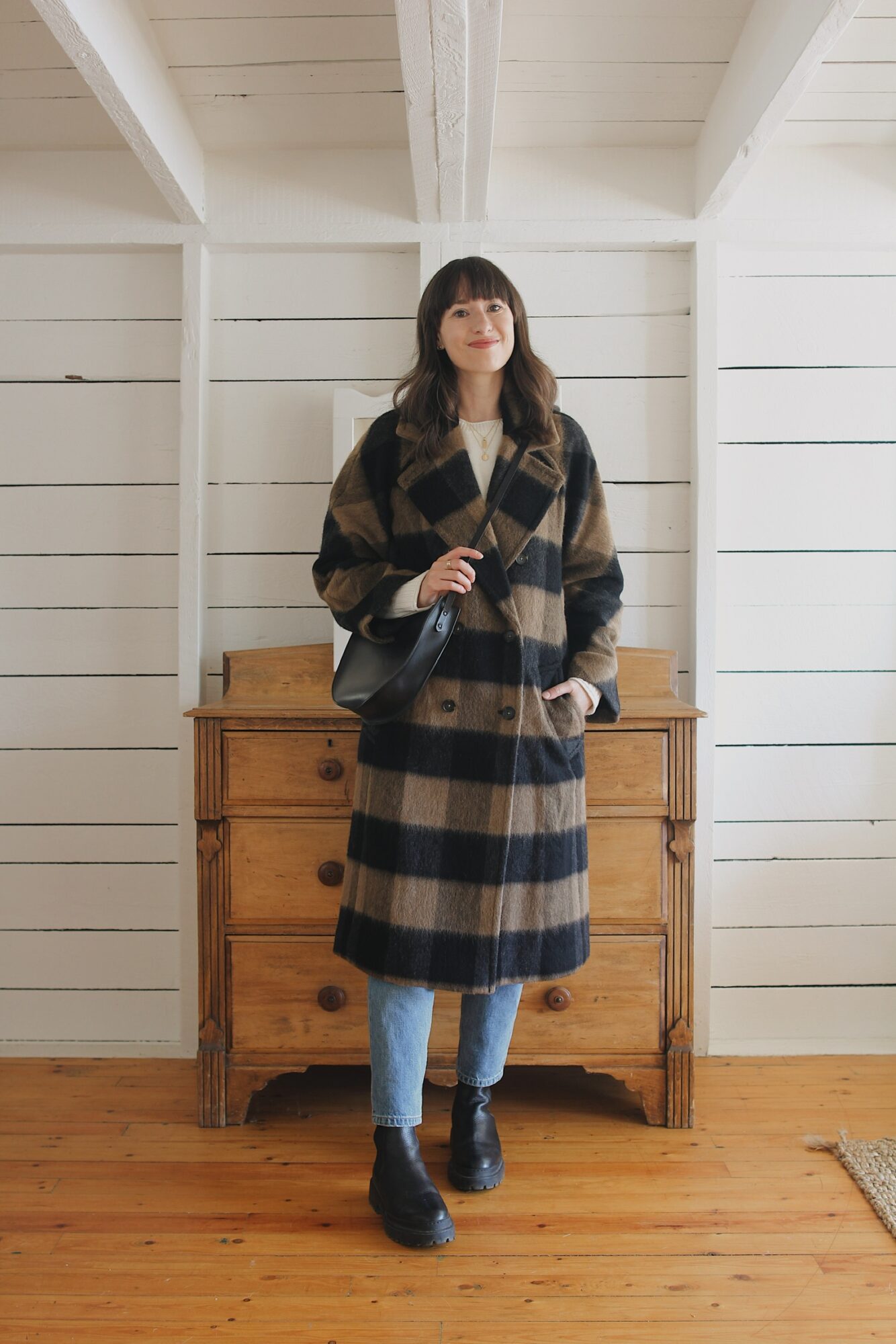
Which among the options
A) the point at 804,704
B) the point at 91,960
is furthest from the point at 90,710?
the point at 804,704

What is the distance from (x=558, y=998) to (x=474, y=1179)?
38cm

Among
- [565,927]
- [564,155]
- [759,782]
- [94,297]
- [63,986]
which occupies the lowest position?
[63,986]

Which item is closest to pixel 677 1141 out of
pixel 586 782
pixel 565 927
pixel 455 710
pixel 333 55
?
pixel 565 927

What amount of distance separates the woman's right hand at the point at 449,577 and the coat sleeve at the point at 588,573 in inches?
10.0

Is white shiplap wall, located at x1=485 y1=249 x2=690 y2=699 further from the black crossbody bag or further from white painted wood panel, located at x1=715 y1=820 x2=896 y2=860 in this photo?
the black crossbody bag

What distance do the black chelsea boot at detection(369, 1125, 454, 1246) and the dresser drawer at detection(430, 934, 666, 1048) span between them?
366 mm

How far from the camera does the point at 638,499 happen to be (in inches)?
91.7

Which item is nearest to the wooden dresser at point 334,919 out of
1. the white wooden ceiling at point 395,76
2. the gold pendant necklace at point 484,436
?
the gold pendant necklace at point 484,436

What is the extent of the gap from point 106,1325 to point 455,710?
1.05 metres

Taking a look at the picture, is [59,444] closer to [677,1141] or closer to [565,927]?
[565,927]

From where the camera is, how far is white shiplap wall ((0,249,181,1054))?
234 centimetres

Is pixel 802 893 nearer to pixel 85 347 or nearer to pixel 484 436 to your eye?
pixel 484 436

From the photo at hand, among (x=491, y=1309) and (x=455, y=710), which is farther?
(x=455, y=710)

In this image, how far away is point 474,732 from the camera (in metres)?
1.63
